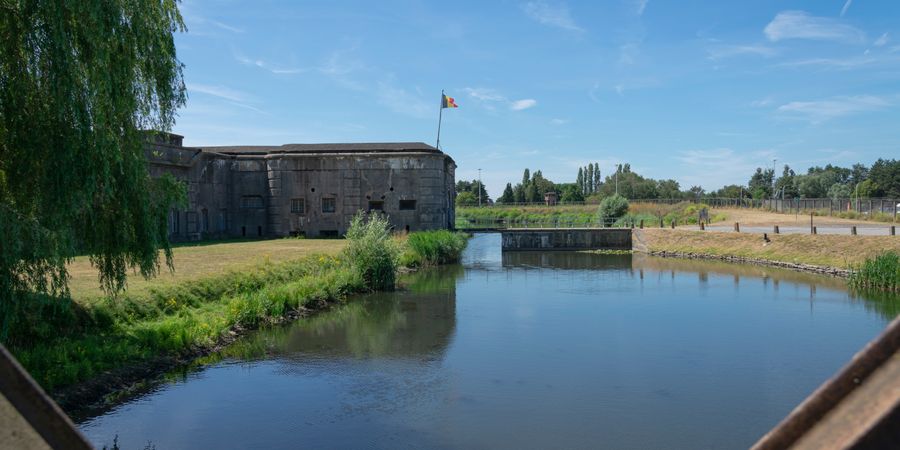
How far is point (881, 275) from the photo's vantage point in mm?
23906

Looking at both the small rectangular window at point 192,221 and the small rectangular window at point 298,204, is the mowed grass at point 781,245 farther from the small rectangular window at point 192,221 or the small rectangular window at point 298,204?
the small rectangular window at point 192,221

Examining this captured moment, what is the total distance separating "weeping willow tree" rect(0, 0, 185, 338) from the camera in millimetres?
8664

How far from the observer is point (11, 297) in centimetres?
862

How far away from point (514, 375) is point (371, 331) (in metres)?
5.67

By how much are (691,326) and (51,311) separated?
1510cm

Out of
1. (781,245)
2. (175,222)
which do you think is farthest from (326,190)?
(781,245)

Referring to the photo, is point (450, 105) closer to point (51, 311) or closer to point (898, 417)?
point (51, 311)

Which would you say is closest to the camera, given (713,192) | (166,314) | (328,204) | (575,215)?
(166,314)

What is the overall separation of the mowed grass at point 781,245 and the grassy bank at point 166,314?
72.2 feet

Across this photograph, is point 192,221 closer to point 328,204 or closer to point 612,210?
point 328,204

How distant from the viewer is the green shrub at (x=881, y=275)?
77.9ft

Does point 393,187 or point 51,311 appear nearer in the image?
point 51,311

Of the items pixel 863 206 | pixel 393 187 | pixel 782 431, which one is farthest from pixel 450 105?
pixel 782 431

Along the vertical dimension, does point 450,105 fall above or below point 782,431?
above
